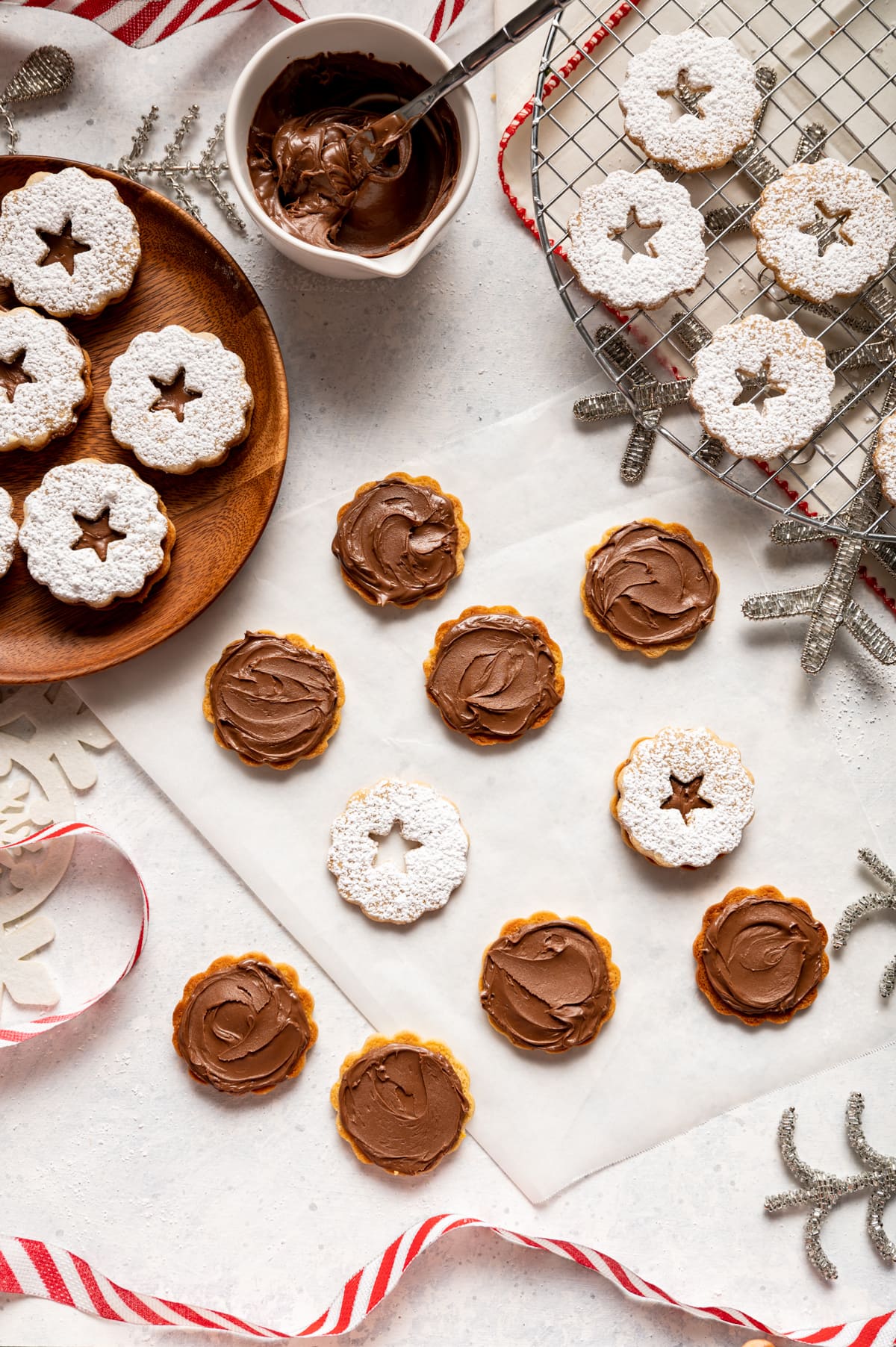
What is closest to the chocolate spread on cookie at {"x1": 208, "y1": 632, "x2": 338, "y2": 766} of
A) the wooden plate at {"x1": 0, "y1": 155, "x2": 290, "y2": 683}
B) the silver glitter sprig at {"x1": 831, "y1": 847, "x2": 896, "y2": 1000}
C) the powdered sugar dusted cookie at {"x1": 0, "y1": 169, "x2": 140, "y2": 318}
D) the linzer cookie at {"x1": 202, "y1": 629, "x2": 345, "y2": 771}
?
the linzer cookie at {"x1": 202, "y1": 629, "x2": 345, "y2": 771}

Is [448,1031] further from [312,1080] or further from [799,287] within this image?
[799,287]

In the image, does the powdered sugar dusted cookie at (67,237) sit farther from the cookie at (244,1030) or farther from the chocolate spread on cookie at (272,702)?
the cookie at (244,1030)

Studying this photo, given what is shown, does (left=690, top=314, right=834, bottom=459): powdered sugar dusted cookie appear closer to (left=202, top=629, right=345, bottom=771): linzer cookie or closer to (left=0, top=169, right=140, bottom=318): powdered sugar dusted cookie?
(left=202, top=629, right=345, bottom=771): linzer cookie

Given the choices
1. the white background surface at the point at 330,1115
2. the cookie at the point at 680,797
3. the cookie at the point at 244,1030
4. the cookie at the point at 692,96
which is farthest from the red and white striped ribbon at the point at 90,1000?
the cookie at the point at 692,96

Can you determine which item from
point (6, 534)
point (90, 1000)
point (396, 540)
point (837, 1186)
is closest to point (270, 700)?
point (396, 540)

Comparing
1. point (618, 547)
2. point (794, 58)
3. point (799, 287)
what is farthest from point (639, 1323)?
point (794, 58)
